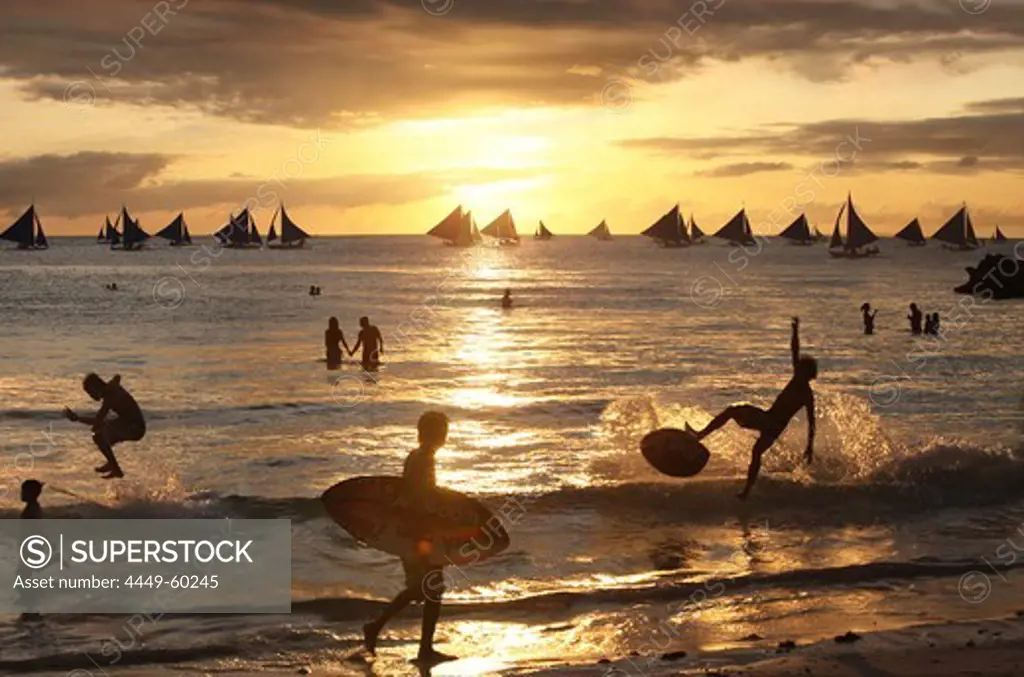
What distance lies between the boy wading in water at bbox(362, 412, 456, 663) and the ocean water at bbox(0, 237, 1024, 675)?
26 centimetres

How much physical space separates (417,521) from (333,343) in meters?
27.7

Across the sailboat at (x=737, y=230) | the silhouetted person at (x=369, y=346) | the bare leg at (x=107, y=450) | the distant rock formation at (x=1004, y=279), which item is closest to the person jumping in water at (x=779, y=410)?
the bare leg at (x=107, y=450)

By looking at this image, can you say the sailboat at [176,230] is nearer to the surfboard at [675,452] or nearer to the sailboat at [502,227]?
the sailboat at [502,227]

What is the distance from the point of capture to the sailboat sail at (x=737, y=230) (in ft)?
430

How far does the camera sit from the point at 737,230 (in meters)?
134

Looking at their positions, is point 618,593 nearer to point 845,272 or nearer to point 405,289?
point 405,289

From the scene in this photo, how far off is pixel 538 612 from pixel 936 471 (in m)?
9.55

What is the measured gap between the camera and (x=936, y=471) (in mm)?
19328

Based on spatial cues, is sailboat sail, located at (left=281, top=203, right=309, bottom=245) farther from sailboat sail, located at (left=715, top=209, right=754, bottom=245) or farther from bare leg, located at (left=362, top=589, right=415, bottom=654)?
bare leg, located at (left=362, top=589, right=415, bottom=654)

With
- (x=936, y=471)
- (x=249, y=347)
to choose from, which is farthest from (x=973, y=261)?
(x=936, y=471)

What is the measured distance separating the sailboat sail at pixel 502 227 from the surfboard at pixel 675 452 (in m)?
165

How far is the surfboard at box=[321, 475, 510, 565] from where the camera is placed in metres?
9.99

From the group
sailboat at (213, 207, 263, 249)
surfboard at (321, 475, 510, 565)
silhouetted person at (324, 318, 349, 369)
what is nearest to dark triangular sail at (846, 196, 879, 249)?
sailboat at (213, 207, 263, 249)

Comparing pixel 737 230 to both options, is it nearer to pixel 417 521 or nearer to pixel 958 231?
pixel 958 231
